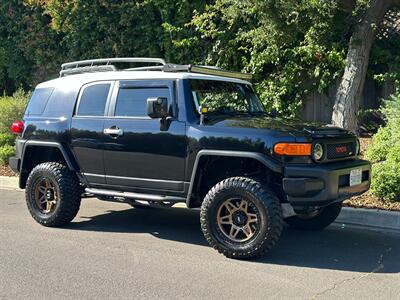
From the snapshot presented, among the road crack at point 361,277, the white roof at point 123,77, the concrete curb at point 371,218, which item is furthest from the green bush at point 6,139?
the road crack at point 361,277

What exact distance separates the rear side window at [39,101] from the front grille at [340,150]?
3.78 m

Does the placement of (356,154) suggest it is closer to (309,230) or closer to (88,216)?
(309,230)

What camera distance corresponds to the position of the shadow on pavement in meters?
5.56

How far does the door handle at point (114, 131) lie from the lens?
6418 millimetres

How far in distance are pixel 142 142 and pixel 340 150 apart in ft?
7.17

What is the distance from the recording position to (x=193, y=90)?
6207 mm

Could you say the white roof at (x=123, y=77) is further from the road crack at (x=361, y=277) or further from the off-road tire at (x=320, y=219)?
the road crack at (x=361, y=277)

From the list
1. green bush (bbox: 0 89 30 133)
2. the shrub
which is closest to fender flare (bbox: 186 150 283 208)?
the shrub

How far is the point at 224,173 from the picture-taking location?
20.2 feet

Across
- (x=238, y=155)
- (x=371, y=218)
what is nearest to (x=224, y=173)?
(x=238, y=155)

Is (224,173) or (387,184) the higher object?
(224,173)

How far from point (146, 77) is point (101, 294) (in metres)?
2.76

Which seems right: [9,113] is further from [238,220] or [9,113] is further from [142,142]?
[238,220]

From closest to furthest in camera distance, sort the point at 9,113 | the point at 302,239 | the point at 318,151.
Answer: the point at 318,151
the point at 302,239
the point at 9,113
